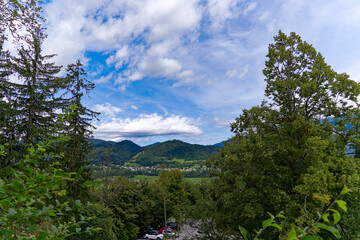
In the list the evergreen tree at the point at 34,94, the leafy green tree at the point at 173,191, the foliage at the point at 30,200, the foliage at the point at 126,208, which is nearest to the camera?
the foliage at the point at 30,200

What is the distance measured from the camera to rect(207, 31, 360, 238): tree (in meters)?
10.1

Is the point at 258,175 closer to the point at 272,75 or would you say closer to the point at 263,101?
the point at 263,101

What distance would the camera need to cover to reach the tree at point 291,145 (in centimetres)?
1008

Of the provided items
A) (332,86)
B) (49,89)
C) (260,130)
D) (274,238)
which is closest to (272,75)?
(332,86)

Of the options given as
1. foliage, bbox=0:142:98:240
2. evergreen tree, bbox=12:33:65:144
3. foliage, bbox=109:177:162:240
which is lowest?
foliage, bbox=109:177:162:240

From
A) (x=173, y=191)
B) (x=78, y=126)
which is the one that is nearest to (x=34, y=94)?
(x=78, y=126)

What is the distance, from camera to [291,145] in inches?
427

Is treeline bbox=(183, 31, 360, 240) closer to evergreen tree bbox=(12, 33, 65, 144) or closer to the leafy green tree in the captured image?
evergreen tree bbox=(12, 33, 65, 144)

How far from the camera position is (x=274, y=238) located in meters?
10.5

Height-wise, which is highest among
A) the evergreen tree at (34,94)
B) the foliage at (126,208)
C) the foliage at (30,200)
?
the evergreen tree at (34,94)

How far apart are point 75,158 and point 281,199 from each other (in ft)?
50.5

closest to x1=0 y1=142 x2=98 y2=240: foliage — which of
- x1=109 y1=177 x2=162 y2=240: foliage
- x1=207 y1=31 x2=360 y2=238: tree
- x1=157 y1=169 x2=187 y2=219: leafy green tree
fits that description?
x1=207 y1=31 x2=360 y2=238: tree

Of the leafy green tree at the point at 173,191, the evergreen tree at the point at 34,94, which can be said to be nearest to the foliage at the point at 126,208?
the leafy green tree at the point at 173,191

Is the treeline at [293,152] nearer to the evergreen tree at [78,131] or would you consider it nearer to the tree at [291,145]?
the tree at [291,145]
